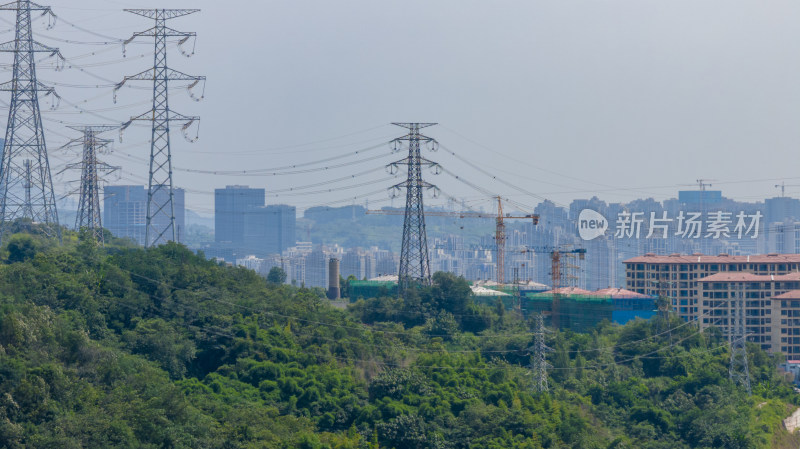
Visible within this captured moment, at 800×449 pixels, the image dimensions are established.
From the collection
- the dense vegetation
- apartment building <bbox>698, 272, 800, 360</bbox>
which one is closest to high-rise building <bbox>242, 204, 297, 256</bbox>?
apartment building <bbox>698, 272, 800, 360</bbox>

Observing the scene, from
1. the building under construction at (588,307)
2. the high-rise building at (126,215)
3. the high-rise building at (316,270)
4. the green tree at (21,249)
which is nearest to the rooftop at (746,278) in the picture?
the building under construction at (588,307)

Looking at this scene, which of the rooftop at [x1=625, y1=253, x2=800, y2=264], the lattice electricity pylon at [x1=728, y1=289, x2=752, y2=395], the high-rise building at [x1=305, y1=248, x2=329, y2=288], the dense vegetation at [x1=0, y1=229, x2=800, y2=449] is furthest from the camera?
the high-rise building at [x1=305, y1=248, x2=329, y2=288]

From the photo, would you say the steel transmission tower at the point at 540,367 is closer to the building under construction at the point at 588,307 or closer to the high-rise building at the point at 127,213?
the building under construction at the point at 588,307

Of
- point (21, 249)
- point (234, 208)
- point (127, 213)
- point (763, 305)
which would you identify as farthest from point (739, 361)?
point (234, 208)

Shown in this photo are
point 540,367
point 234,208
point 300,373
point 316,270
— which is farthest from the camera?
point 234,208

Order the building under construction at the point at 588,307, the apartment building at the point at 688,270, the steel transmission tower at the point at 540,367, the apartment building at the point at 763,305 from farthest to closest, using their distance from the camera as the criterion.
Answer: the apartment building at the point at 688,270
the apartment building at the point at 763,305
the building under construction at the point at 588,307
the steel transmission tower at the point at 540,367

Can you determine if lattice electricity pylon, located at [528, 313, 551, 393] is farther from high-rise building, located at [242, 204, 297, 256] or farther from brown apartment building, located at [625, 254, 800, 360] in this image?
high-rise building, located at [242, 204, 297, 256]

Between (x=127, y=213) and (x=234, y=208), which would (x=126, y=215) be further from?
(x=234, y=208)
